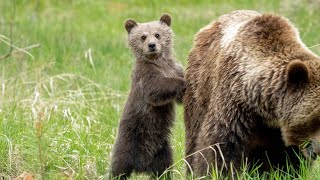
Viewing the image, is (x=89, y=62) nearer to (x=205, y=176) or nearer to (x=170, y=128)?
(x=170, y=128)

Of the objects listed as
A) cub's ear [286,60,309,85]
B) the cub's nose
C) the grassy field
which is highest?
cub's ear [286,60,309,85]

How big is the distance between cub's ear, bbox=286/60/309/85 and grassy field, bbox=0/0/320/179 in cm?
72

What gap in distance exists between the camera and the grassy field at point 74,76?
6875mm

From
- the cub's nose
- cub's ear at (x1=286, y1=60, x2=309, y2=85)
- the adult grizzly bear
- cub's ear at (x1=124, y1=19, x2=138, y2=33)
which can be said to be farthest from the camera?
cub's ear at (x1=124, y1=19, x2=138, y2=33)

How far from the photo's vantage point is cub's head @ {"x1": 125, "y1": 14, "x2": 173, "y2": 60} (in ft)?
22.5

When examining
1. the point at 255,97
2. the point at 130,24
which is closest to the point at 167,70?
the point at 130,24

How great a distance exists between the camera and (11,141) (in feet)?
23.0

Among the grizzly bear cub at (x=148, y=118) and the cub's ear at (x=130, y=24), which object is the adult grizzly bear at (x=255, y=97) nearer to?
the grizzly bear cub at (x=148, y=118)

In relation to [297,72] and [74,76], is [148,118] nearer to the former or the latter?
[297,72]

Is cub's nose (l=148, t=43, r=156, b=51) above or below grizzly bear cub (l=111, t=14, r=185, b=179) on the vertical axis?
above

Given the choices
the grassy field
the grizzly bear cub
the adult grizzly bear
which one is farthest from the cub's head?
the grassy field

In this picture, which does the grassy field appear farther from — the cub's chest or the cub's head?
the cub's head

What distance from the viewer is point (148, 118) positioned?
6738 mm

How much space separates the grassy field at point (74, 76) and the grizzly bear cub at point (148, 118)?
19 centimetres
